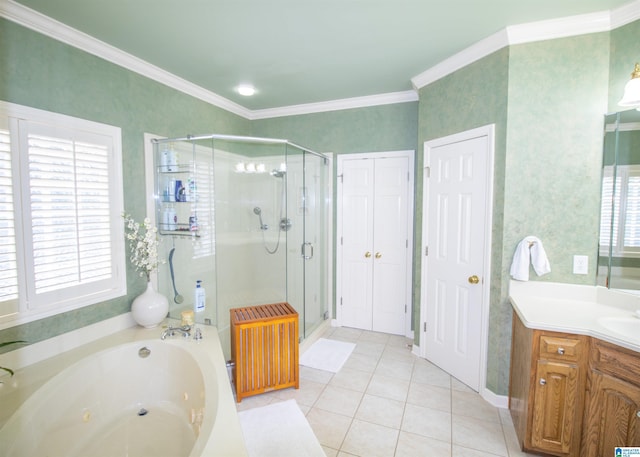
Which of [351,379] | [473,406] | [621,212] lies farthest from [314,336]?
[621,212]

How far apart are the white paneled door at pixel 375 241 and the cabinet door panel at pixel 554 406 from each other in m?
1.82

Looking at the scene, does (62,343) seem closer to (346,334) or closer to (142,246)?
(142,246)

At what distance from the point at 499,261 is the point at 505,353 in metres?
0.70

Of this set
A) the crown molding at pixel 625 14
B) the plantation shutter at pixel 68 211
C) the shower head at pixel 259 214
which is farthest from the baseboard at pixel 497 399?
the plantation shutter at pixel 68 211

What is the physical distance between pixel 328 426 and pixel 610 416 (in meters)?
1.61

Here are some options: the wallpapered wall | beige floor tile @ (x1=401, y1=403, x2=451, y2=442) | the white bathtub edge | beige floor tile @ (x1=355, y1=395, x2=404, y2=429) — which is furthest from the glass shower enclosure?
beige floor tile @ (x1=401, y1=403, x2=451, y2=442)

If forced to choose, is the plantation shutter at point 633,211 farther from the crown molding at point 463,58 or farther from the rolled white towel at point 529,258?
the crown molding at point 463,58

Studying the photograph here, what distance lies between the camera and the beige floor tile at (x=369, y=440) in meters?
1.95

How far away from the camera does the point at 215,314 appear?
9.78 ft

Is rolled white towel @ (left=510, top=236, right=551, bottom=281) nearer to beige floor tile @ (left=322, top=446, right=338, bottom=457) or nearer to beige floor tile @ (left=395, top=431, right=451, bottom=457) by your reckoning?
beige floor tile @ (left=395, top=431, right=451, bottom=457)

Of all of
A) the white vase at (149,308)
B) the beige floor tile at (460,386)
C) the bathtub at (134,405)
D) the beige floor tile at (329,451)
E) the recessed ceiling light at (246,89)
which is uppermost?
the recessed ceiling light at (246,89)

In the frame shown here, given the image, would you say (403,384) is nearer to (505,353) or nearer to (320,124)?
(505,353)

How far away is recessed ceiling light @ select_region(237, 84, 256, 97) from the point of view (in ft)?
10.6

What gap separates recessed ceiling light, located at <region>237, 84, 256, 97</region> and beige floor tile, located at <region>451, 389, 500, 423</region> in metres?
3.45
